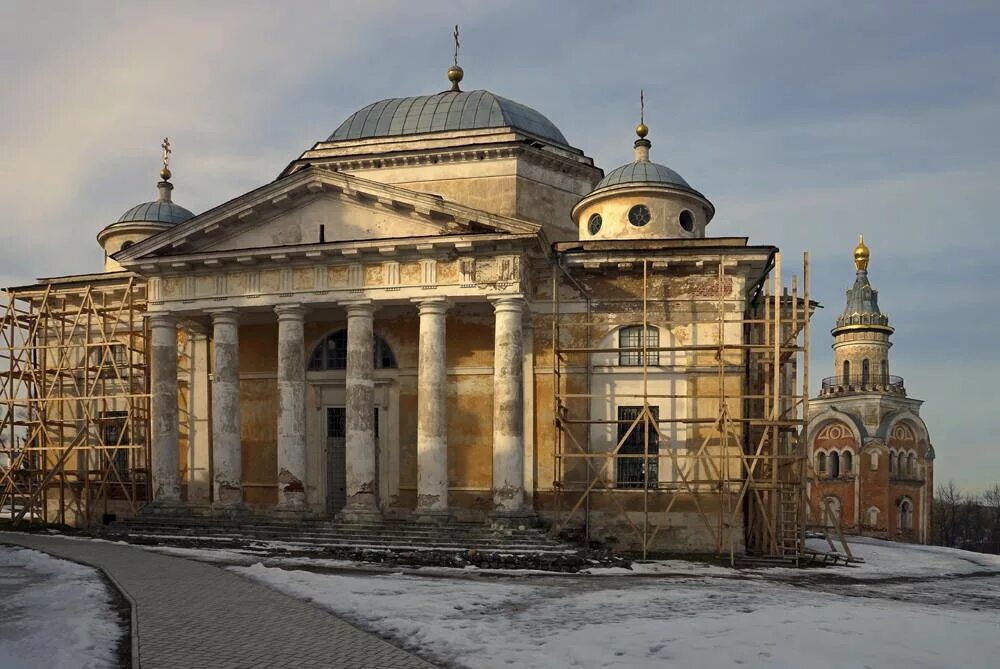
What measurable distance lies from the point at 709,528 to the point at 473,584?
8410 mm

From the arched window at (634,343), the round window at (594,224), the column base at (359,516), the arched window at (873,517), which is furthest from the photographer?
the arched window at (873,517)

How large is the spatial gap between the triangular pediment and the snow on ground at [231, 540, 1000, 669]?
31.0 feet

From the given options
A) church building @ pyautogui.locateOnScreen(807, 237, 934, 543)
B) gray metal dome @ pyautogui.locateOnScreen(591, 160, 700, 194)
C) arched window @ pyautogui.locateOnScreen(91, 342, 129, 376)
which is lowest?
church building @ pyautogui.locateOnScreen(807, 237, 934, 543)

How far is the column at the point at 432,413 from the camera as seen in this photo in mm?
21578

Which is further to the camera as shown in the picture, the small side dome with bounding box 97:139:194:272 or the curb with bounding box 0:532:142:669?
the small side dome with bounding box 97:139:194:272

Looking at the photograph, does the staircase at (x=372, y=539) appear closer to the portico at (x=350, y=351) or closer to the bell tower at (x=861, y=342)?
the portico at (x=350, y=351)

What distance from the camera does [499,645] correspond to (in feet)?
33.4

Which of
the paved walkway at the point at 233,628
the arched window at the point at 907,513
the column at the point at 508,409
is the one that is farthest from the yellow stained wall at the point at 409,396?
the arched window at the point at 907,513

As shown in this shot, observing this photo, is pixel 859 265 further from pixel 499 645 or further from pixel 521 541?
pixel 499 645

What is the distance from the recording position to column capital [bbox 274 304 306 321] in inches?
900

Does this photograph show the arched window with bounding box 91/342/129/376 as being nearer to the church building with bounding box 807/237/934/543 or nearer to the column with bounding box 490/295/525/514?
the column with bounding box 490/295/525/514

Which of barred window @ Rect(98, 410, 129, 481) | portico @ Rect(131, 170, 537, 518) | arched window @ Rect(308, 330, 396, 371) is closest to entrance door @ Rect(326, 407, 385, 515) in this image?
portico @ Rect(131, 170, 537, 518)

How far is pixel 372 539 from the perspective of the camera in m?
20.8

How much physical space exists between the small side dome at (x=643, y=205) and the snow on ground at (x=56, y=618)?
53.9 ft
